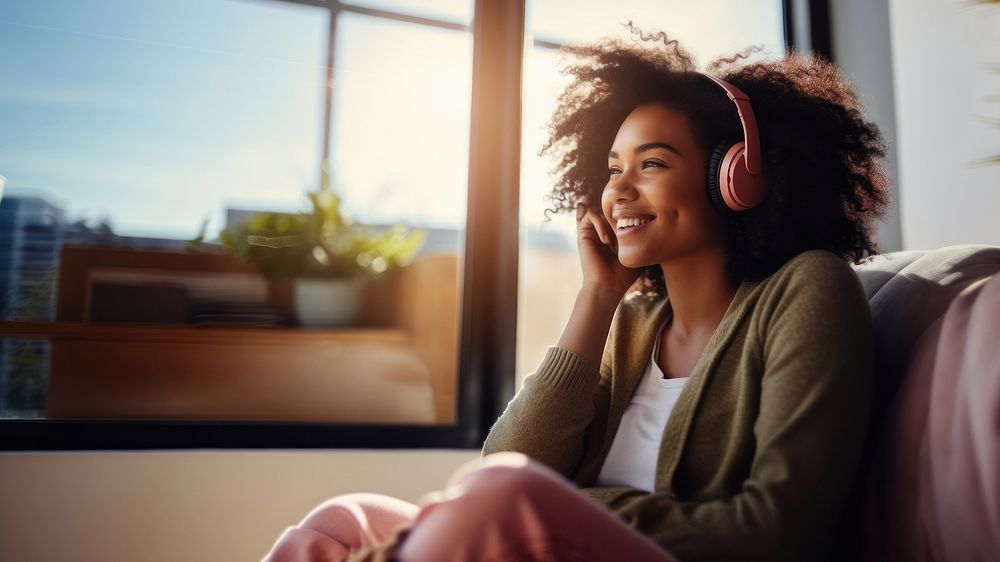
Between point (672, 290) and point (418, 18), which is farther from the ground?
point (418, 18)

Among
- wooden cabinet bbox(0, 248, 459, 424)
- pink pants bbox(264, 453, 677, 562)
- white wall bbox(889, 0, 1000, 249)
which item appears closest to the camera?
pink pants bbox(264, 453, 677, 562)

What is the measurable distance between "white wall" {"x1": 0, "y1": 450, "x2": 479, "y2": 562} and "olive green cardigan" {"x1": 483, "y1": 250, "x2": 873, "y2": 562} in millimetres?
802

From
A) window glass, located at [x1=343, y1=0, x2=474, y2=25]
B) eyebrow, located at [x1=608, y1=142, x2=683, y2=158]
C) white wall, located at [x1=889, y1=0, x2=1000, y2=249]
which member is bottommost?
eyebrow, located at [x1=608, y1=142, x2=683, y2=158]

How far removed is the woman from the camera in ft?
2.42

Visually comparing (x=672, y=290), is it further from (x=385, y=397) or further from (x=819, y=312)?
(x=385, y=397)

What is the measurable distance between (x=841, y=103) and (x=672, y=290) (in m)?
0.43

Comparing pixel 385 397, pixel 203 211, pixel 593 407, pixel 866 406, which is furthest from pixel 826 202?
pixel 203 211

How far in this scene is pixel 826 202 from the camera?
3.68ft

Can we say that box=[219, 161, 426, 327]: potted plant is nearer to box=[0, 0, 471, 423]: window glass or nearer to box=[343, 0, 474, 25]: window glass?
box=[0, 0, 471, 423]: window glass

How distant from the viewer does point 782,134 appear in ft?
3.68

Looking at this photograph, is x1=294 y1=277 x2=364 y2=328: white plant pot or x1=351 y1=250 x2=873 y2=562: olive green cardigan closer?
x1=351 y1=250 x2=873 y2=562: olive green cardigan

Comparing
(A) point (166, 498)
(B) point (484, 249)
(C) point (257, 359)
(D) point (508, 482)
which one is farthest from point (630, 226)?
(A) point (166, 498)

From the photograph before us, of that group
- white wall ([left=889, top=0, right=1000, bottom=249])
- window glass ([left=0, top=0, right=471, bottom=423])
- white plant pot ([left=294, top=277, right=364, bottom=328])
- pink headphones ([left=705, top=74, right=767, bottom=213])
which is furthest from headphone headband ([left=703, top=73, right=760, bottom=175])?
white plant pot ([left=294, top=277, right=364, bottom=328])

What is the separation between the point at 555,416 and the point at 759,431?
395mm
